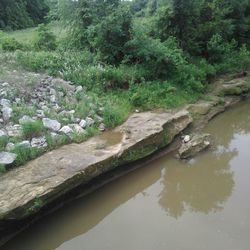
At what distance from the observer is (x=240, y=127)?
8.67m

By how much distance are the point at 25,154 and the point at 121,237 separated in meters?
2.14

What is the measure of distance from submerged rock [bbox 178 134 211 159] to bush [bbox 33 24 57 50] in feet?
20.5

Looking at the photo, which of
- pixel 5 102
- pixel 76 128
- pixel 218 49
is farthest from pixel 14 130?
pixel 218 49

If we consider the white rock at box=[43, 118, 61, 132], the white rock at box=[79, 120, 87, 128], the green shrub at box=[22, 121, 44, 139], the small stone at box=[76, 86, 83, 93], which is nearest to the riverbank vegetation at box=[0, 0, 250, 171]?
the small stone at box=[76, 86, 83, 93]

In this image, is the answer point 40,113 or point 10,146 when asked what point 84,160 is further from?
point 40,113

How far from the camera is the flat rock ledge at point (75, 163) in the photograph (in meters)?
4.99

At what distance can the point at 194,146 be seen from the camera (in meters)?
7.15

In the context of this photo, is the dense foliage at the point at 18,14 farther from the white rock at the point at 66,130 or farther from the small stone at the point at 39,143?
the small stone at the point at 39,143

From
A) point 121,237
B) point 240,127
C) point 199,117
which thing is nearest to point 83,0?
point 199,117

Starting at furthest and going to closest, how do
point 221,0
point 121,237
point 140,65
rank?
point 221,0 → point 140,65 → point 121,237

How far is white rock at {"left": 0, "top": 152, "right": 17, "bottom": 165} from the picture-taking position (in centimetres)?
559

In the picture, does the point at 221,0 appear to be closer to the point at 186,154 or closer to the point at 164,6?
the point at 164,6

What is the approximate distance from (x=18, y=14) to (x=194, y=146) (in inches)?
1029

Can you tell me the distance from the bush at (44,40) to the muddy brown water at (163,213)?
635 cm
